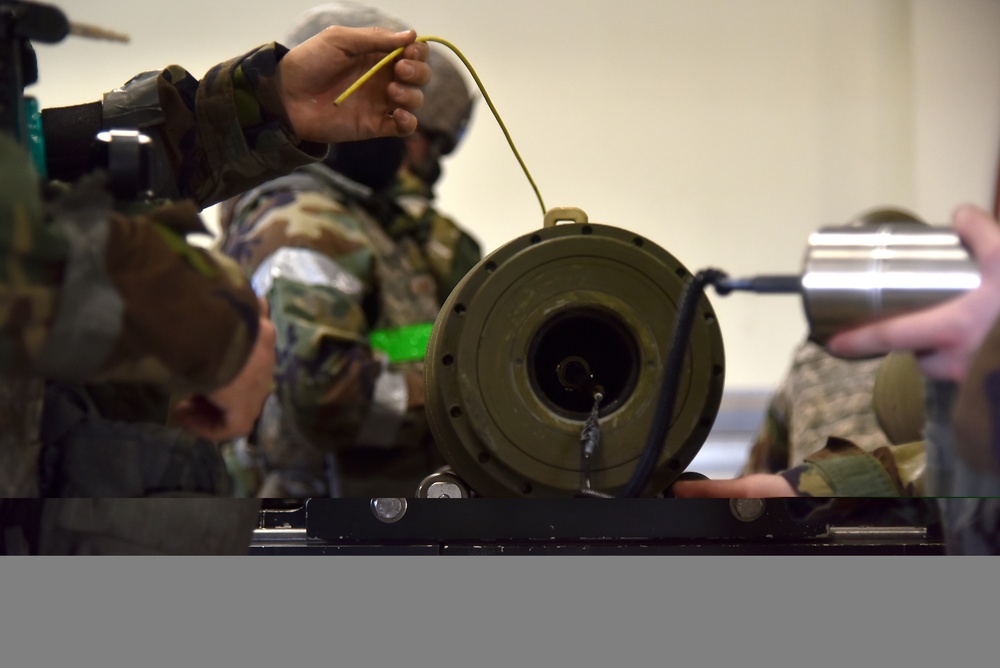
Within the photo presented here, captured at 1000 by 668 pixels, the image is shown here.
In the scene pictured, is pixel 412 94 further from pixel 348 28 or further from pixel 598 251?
pixel 598 251

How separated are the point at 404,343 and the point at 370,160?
0.17 m

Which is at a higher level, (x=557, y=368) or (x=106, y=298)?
(x=106, y=298)

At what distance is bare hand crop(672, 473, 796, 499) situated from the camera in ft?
2.54

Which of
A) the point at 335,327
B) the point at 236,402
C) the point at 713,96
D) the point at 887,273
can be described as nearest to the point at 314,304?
the point at 335,327

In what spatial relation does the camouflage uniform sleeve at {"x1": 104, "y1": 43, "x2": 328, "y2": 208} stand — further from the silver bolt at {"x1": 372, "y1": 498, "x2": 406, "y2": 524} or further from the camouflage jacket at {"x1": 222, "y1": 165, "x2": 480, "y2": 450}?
the silver bolt at {"x1": 372, "y1": 498, "x2": 406, "y2": 524}

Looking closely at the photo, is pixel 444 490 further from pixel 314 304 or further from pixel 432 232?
pixel 432 232

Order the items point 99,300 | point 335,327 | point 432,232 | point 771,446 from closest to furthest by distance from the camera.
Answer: point 99,300, point 771,446, point 335,327, point 432,232

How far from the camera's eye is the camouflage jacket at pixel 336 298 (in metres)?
0.87

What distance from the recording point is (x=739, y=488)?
780mm

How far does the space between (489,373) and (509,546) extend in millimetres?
119

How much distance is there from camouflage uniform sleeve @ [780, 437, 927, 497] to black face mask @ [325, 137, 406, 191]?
1.32 ft

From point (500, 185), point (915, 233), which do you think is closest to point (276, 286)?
point (500, 185)

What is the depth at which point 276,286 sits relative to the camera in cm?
91

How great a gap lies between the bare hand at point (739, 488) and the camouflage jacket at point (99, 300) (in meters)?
0.31
